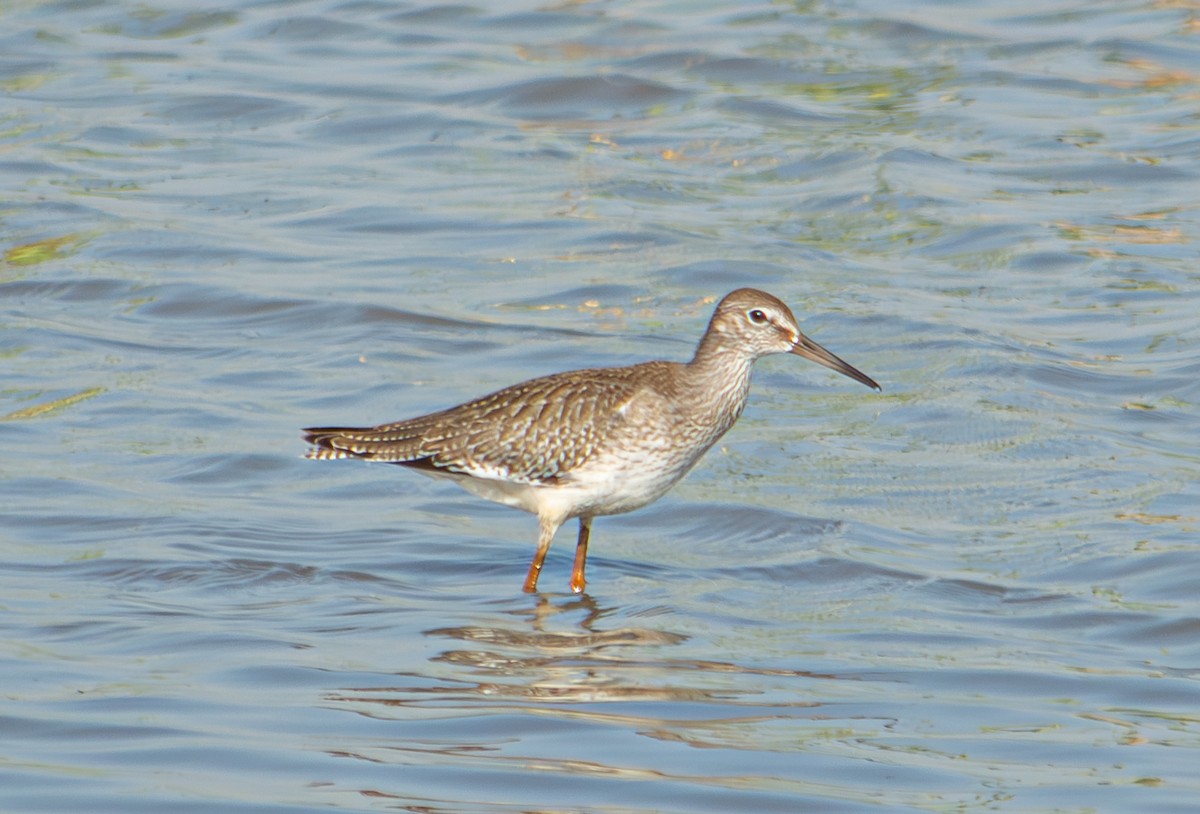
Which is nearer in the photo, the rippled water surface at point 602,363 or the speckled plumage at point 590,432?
the rippled water surface at point 602,363

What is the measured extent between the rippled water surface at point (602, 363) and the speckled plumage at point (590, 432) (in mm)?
436

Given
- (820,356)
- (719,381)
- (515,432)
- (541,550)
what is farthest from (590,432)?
(820,356)

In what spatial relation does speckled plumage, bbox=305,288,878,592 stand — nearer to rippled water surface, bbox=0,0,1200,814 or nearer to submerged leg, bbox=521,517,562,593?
submerged leg, bbox=521,517,562,593

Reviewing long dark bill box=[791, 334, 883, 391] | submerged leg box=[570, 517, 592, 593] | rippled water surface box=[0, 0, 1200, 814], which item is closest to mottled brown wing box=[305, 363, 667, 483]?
submerged leg box=[570, 517, 592, 593]

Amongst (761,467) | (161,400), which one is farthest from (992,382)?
(161,400)

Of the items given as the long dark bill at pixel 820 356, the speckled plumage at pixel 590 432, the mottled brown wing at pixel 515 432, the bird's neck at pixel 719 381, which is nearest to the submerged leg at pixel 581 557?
the speckled plumage at pixel 590 432

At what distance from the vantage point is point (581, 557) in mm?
9766

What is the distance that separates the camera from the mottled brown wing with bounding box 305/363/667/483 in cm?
962

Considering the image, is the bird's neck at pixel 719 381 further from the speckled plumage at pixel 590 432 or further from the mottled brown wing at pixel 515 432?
the mottled brown wing at pixel 515 432

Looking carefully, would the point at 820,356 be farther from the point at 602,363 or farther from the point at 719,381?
the point at 602,363

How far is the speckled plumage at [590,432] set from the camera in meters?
9.58

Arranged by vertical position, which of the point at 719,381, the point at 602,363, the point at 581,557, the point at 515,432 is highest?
the point at 719,381

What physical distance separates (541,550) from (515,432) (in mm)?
564

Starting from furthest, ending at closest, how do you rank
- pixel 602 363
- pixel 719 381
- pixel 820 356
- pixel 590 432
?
pixel 602 363
pixel 820 356
pixel 719 381
pixel 590 432
